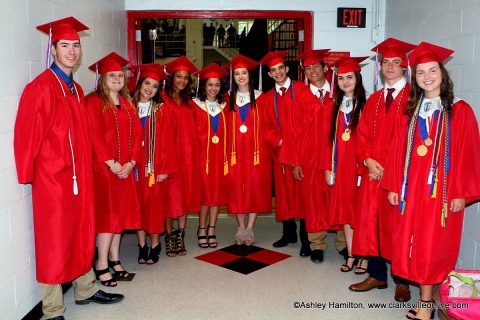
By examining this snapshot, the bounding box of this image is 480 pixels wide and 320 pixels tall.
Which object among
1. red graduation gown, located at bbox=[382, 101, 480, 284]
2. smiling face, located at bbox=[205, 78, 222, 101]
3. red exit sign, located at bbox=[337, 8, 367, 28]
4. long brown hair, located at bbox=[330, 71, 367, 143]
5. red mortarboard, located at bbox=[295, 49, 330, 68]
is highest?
red exit sign, located at bbox=[337, 8, 367, 28]

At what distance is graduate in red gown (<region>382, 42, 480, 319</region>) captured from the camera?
9.57 feet

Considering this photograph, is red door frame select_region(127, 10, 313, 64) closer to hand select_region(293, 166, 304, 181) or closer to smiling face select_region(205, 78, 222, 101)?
smiling face select_region(205, 78, 222, 101)

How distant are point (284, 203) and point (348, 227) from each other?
724mm

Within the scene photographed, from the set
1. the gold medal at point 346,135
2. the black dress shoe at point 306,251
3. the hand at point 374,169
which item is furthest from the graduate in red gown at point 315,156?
the hand at point 374,169

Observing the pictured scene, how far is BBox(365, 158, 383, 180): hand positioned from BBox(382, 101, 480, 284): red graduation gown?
28cm

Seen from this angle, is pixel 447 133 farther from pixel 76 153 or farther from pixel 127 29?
pixel 127 29

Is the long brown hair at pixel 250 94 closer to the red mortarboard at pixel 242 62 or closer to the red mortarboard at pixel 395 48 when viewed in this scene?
the red mortarboard at pixel 242 62

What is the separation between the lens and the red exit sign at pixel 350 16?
18.2 feet

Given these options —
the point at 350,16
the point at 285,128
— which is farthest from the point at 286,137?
the point at 350,16

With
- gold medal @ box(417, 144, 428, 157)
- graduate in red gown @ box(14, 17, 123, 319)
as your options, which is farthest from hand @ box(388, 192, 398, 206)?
graduate in red gown @ box(14, 17, 123, 319)

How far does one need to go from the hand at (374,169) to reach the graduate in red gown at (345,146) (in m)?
0.43

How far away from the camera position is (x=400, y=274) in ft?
10.1

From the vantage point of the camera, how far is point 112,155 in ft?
11.8

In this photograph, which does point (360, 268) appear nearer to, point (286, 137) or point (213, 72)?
point (286, 137)
